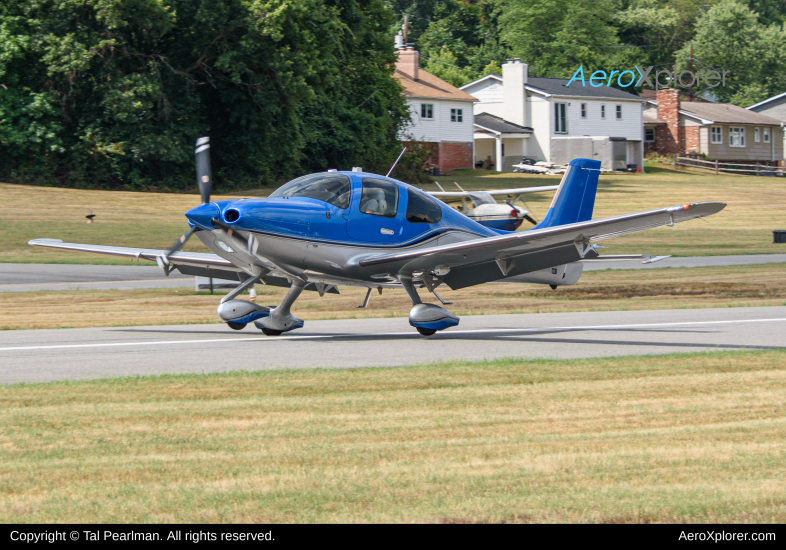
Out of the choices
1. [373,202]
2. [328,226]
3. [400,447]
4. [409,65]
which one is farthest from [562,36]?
[400,447]

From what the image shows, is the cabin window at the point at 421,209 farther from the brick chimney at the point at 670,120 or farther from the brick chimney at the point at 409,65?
the brick chimney at the point at 670,120

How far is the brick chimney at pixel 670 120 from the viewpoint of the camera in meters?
89.6

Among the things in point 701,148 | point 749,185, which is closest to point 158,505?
point 749,185

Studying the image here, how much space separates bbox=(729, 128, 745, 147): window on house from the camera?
303 ft

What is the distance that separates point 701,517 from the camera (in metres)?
5.00

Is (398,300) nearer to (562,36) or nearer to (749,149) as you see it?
(749,149)

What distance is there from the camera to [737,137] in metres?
92.9

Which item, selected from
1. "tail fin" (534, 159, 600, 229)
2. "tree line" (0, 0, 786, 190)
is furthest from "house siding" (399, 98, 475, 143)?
"tail fin" (534, 159, 600, 229)

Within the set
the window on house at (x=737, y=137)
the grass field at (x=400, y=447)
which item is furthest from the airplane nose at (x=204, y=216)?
the window on house at (x=737, y=137)

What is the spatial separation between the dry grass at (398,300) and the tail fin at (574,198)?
111 inches

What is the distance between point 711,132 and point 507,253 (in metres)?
82.9

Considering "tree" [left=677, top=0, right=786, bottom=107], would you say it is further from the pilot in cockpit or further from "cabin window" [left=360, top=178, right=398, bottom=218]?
the pilot in cockpit

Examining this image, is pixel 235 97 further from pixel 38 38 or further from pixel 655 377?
pixel 655 377
